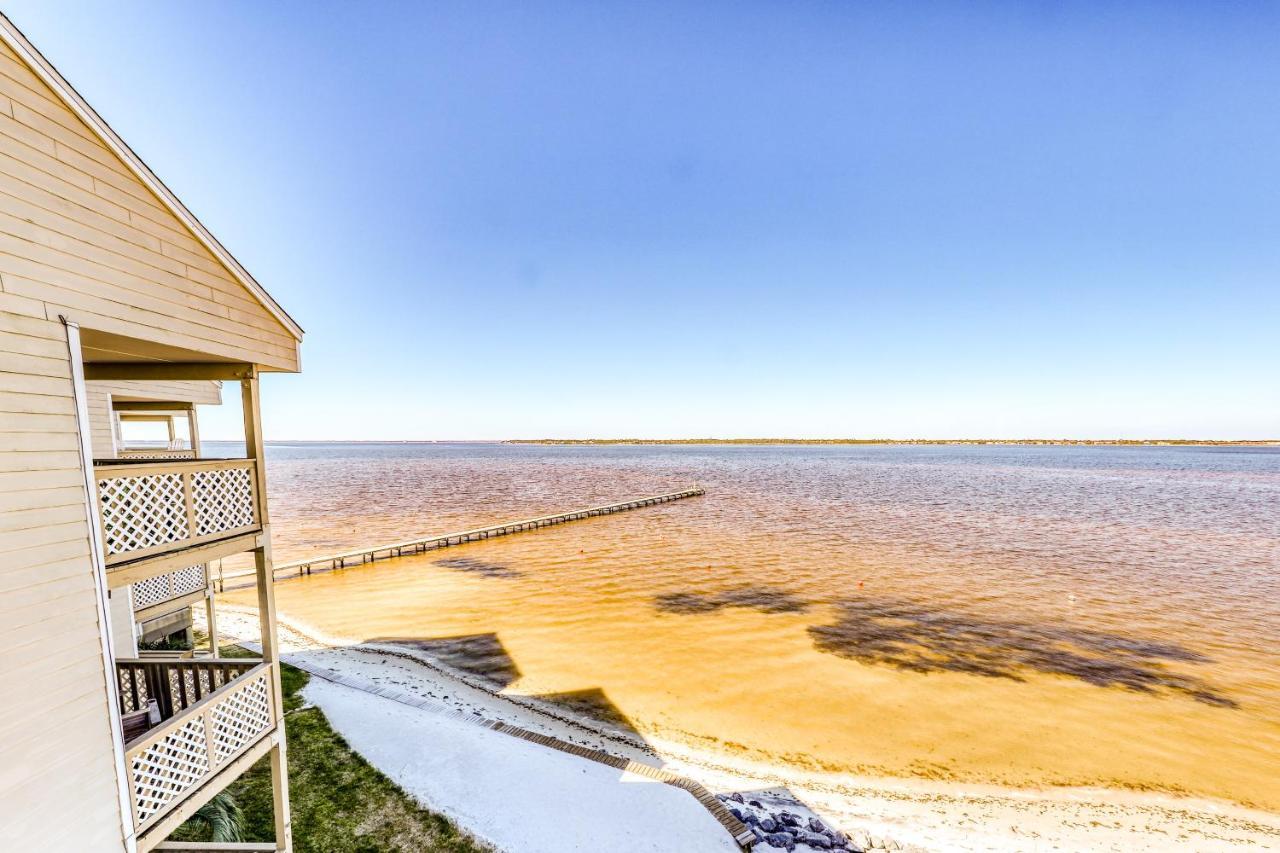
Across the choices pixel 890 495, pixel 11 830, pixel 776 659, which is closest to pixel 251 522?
pixel 11 830

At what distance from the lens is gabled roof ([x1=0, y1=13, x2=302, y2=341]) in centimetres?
422

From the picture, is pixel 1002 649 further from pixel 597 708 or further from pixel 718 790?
pixel 597 708

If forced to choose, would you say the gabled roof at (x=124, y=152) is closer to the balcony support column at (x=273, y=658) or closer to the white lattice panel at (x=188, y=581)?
the balcony support column at (x=273, y=658)

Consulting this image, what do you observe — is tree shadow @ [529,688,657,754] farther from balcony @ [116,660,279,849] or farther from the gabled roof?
the gabled roof

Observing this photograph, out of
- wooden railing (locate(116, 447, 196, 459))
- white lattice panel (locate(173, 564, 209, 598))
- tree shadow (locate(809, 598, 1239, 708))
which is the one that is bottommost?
tree shadow (locate(809, 598, 1239, 708))

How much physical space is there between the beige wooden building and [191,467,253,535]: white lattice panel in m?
0.03

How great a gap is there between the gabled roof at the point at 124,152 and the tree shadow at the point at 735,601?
17572 millimetres

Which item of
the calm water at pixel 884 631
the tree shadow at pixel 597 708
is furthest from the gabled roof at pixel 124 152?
the calm water at pixel 884 631

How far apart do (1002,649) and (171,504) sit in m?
22.0

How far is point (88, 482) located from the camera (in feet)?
15.6

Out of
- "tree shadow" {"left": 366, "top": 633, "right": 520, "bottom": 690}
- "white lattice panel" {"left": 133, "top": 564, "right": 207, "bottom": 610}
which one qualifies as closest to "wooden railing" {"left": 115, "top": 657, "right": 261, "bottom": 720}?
"white lattice panel" {"left": 133, "top": 564, "right": 207, "bottom": 610}

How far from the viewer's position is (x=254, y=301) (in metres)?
6.87

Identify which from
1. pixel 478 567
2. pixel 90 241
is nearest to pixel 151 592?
pixel 90 241

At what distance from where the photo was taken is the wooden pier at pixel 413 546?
2525cm
